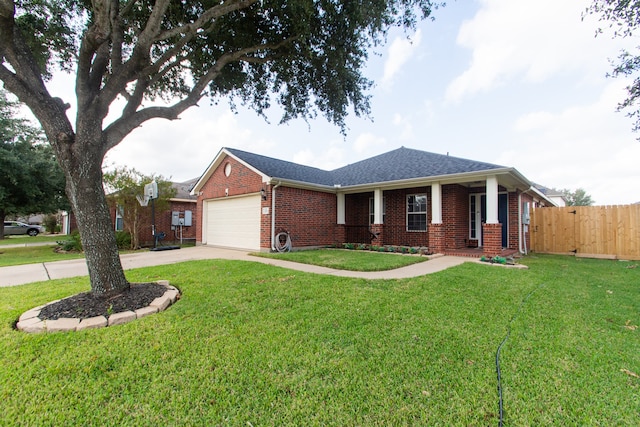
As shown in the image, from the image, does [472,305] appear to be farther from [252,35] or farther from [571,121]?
[571,121]

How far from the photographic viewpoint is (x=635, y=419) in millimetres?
1767

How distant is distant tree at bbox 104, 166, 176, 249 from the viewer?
11047 millimetres

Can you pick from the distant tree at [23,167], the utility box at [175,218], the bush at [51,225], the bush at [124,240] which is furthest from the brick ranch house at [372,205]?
the bush at [51,225]

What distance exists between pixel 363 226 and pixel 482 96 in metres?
7.34

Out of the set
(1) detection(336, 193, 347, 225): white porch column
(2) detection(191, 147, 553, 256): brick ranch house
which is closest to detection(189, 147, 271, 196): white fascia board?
(2) detection(191, 147, 553, 256): brick ranch house

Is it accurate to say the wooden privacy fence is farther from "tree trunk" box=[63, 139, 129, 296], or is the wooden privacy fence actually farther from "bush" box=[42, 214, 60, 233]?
"bush" box=[42, 214, 60, 233]

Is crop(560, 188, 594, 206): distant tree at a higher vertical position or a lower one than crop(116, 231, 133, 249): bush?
higher

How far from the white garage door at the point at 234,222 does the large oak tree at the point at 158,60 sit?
4.09 m

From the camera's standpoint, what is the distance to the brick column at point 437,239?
365 inches

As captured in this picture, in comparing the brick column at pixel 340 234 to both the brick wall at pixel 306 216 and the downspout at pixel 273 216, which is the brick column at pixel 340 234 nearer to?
the brick wall at pixel 306 216

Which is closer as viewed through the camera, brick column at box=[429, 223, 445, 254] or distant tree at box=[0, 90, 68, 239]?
brick column at box=[429, 223, 445, 254]

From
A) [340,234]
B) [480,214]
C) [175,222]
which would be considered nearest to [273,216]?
[340,234]

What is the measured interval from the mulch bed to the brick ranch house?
571cm

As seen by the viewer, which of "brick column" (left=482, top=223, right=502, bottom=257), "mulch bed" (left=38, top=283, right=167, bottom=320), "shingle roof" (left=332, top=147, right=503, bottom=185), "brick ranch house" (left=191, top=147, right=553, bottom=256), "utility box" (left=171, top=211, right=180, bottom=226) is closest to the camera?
"mulch bed" (left=38, top=283, right=167, bottom=320)
